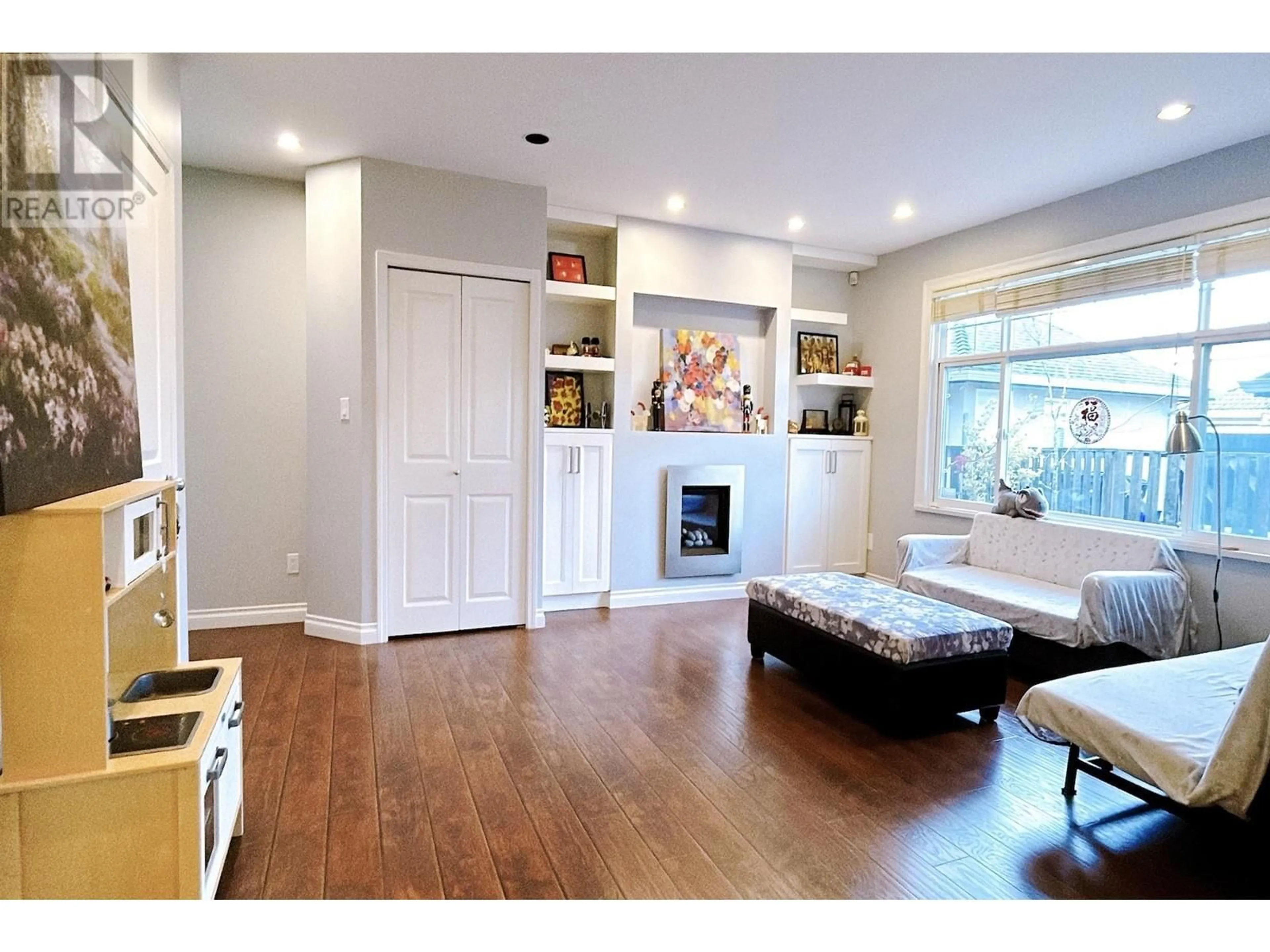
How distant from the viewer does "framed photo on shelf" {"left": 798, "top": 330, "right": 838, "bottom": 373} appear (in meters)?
5.44

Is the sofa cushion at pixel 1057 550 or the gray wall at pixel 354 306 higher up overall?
the gray wall at pixel 354 306

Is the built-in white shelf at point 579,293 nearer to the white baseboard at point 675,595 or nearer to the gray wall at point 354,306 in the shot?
the gray wall at point 354,306

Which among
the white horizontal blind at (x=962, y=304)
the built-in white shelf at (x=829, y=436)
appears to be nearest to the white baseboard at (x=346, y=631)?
the built-in white shelf at (x=829, y=436)

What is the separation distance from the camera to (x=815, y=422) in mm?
5539

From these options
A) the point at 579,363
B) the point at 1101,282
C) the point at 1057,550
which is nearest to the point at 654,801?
the point at 579,363

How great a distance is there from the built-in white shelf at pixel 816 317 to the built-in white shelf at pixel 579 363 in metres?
1.63

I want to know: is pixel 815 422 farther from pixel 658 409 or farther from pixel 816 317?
pixel 658 409

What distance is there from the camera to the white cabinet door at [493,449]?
382 cm

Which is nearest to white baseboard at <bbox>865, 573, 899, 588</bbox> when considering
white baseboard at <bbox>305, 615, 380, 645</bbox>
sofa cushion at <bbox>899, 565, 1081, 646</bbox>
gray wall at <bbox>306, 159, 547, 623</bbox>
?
sofa cushion at <bbox>899, 565, 1081, 646</bbox>

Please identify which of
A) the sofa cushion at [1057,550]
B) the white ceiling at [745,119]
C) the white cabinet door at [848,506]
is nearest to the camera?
the white ceiling at [745,119]

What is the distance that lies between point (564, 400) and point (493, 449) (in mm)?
793
